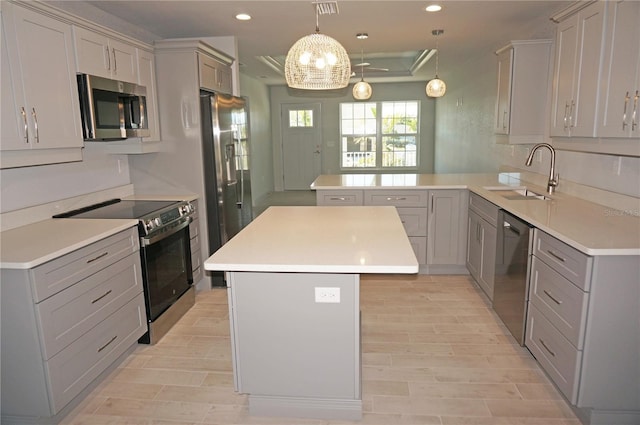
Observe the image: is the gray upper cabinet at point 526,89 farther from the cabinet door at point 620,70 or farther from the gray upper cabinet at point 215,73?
the gray upper cabinet at point 215,73

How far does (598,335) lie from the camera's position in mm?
2016

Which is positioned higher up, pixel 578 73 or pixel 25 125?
pixel 578 73

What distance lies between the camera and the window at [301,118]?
32.1 ft

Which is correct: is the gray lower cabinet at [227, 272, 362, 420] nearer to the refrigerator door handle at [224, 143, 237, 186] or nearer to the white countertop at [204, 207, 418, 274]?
the white countertop at [204, 207, 418, 274]

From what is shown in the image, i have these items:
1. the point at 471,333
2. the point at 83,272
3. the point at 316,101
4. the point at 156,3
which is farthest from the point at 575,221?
the point at 316,101

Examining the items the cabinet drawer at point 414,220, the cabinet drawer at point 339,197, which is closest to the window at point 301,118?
the cabinet drawer at point 339,197

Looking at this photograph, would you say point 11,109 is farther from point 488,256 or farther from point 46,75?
point 488,256

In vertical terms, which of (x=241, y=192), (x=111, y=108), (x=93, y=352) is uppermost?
(x=111, y=108)

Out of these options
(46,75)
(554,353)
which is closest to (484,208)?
(554,353)

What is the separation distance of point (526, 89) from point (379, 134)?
6213 millimetres

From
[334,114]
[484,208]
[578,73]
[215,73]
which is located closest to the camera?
[578,73]

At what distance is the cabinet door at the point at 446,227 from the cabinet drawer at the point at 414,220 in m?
0.06

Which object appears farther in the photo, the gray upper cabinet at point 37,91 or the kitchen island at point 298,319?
the gray upper cabinet at point 37,91

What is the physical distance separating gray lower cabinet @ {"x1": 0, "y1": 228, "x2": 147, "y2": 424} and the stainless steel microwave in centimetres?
81
